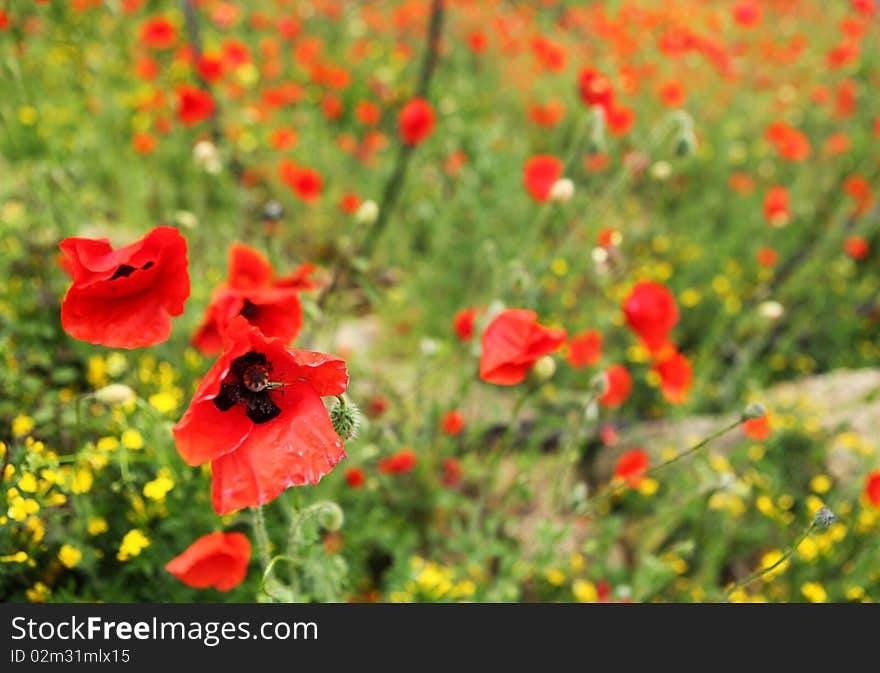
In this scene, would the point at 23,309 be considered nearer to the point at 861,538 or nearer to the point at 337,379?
the point at 337,379

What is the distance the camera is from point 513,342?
1697 mm

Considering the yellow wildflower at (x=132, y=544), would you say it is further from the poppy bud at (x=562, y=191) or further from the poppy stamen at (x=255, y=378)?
the poppy bud at (x=562, y=191)

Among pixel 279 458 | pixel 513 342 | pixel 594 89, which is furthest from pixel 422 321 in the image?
pixel 279 458

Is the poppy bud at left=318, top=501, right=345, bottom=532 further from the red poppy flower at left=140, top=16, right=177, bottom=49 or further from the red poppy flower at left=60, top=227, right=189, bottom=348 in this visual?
the red poppy flower at left=140, top=16, right=177, bottom=49

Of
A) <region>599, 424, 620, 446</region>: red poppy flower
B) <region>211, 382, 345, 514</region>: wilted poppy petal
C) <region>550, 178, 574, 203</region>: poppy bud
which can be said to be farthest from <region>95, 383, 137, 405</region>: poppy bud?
<region>599, 424, 620, 446</region>: red poppy flower

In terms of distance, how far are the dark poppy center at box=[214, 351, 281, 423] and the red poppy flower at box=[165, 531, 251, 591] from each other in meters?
0.44

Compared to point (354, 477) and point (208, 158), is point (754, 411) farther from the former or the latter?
point (208, 158)

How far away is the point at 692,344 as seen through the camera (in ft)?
13.9

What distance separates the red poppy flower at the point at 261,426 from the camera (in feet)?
3.90

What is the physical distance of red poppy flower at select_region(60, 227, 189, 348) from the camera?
4.32 feet

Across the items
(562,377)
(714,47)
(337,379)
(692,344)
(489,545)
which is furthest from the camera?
(714,47)
